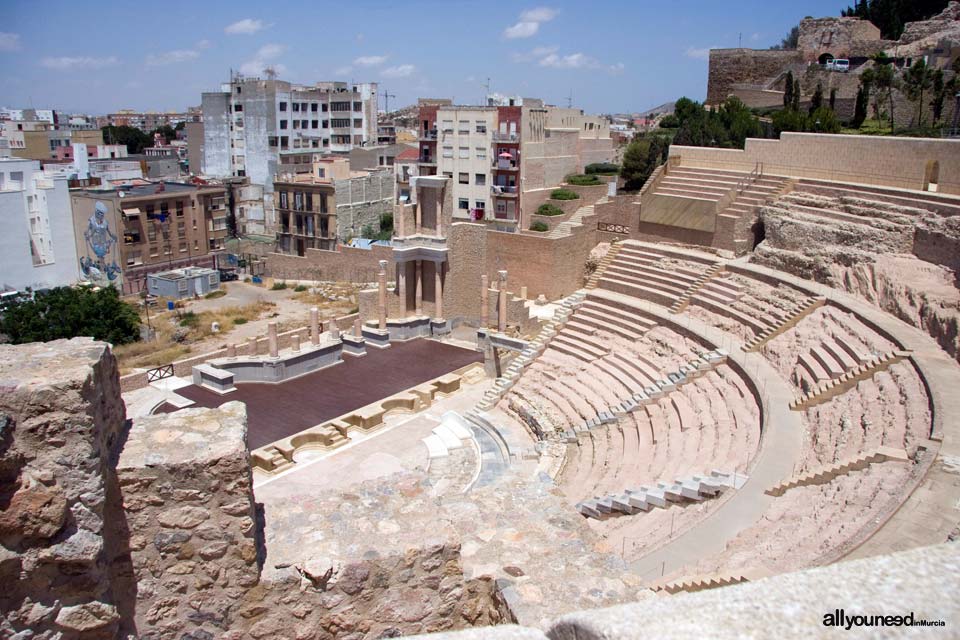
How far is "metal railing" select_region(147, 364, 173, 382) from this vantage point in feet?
69.7

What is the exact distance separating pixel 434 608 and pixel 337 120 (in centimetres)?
5155

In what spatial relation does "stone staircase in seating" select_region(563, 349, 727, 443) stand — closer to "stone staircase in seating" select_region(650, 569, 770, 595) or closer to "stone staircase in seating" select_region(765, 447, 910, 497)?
"stone staircase in seating" select_region(765, 447, 910, 497)

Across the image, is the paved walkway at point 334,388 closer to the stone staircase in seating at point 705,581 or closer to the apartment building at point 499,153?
the apartment building at point 499,153

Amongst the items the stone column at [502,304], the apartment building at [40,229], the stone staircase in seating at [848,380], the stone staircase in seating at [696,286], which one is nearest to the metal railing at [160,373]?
the stone column at [502,304]

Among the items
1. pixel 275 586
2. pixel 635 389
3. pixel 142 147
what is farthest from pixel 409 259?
pixel 142 147

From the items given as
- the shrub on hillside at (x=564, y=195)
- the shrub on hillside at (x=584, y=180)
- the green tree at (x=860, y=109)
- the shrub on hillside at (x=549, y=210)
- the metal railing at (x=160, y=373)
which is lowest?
the metal railing at (x=160, y=373)

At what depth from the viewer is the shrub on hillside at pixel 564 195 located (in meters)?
34.3

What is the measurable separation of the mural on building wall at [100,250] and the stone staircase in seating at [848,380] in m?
33.9

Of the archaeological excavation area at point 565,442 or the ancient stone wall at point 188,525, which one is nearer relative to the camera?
the archaeological excavation area at point 565,442

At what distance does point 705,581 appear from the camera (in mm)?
7773

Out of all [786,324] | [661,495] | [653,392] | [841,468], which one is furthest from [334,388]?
[841,468]

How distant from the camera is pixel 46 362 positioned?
420cm

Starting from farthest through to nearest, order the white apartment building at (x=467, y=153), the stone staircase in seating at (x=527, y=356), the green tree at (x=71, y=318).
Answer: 1. the white apartment building at (x=467, y=153)
2. the green tree at (x=71, y=318)
3. the stone staircase in seating at (x=527, y=356)

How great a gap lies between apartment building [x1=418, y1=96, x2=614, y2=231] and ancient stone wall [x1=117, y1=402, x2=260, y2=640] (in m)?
27.2
